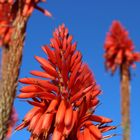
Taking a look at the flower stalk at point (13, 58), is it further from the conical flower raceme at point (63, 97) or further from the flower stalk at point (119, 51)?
the flower stalk at point (119, 51)

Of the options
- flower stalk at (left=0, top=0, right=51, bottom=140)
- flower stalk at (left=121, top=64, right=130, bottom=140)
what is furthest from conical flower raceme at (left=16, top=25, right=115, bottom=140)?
flower stalk at (left=121, top=64, right=130, bottom=140)

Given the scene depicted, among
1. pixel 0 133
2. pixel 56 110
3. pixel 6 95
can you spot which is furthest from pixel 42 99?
pixel 6 95

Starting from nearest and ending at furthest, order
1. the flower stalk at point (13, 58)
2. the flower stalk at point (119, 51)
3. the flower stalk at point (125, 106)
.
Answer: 1. the flower stalk at point (13, 58)
2. the flower stalk at point (125, 106)
3. the flower stalk at point (119, 51)

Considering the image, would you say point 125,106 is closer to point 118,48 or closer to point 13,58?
point 118,48

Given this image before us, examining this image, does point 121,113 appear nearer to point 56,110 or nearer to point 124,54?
point 124,54

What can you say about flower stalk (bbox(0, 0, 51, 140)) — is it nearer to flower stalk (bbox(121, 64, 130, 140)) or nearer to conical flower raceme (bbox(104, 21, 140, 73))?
flower stalk (bbox(121, 64, 130, 140))

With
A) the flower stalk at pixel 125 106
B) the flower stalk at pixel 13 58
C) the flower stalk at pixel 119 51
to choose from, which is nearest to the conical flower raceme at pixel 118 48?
the flower stalk at pixel 119 51
